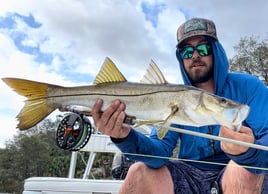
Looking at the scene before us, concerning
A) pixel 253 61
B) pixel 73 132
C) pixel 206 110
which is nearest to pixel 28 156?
pixel 253 61

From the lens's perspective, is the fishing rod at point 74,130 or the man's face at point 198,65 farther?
the man's face at point 198,65

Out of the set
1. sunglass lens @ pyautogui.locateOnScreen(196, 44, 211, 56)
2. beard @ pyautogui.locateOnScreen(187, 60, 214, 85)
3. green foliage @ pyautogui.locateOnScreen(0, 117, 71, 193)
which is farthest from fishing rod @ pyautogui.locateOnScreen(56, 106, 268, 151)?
green foliage @ pyautogui.locateOnScreen(0, 117, 71, 193)

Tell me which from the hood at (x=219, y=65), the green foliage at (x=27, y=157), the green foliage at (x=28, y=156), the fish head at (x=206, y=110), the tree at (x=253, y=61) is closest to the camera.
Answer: the fish head at (x=206, y=110)

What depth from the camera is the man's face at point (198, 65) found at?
8.02ft

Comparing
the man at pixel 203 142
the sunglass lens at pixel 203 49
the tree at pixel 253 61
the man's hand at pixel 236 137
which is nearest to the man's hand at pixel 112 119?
the man at pixel 203 142

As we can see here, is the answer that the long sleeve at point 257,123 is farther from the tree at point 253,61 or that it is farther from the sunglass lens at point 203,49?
the tree at point 253,61

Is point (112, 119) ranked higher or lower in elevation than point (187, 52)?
lower

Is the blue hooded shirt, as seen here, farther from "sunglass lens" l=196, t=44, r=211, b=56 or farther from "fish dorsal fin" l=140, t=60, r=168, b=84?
"fish dorsal fin" l=140, t=60, r=168, b=84

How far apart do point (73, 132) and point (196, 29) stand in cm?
101

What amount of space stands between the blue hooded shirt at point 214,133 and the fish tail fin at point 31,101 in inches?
21.2

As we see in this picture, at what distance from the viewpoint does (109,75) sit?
185 centimetres

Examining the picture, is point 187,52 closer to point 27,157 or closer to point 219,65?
point 219,65

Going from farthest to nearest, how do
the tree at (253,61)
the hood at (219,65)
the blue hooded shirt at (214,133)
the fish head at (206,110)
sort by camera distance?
the tree at (253,61)
the hood at (219,65)
the blue hooded shirt at (214,133)
the fish head at (206,110)

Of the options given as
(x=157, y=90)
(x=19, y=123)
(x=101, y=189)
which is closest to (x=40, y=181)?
(x=101, y=189)
